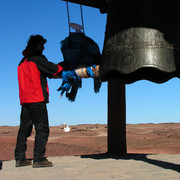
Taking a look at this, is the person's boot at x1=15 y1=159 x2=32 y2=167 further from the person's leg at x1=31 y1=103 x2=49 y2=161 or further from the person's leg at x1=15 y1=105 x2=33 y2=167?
the person's leg at x1=31 y1=103 x2=49 y2=161

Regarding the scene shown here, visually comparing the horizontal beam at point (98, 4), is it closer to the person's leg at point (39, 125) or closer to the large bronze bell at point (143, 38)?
the large bronze bell at point (143, 38)

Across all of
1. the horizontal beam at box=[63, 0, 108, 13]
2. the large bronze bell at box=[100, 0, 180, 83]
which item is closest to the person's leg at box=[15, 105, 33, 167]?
the large bronze bell at box=[100, 0, 180, 83]

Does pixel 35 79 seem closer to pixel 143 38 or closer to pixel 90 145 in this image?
pixel 143 38

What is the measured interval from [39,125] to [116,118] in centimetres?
239

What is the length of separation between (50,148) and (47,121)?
30.7ft

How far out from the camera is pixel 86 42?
5.08m

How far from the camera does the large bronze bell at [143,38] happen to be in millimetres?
3479

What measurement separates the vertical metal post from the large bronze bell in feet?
8.24

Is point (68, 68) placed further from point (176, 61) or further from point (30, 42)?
point (176, 61)

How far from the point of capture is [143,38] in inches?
141

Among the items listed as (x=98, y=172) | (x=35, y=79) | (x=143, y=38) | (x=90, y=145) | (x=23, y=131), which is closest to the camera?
(x=143, y=38)

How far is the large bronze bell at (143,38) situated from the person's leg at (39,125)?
956 mm

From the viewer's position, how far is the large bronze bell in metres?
3.48

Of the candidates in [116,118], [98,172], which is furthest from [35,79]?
[116,118]
